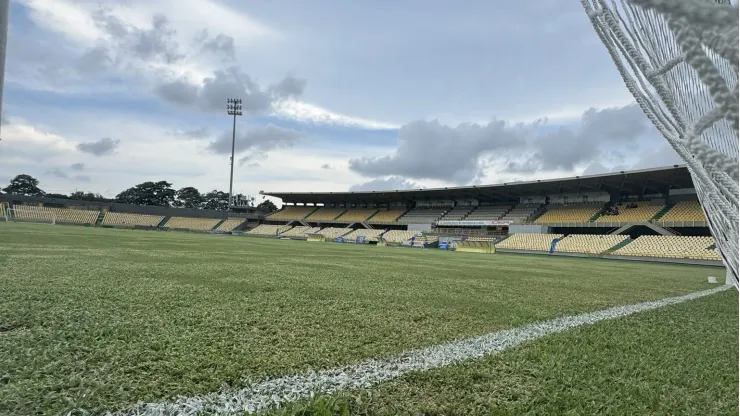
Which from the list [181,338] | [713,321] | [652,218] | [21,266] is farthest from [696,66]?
[652,218]

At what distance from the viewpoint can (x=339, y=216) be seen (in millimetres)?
44812

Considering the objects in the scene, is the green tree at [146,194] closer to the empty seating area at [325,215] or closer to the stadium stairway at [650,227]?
the empty seating area at [325,215]

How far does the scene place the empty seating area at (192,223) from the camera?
47781mm

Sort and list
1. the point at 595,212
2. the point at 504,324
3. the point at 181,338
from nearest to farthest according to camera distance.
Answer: the point at 181,338, the point at 504,324, the point at 595,212

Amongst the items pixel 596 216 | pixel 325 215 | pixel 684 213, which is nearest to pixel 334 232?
pixel 325 215

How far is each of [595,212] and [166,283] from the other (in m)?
29.1

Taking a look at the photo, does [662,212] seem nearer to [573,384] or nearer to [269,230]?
[573,384]

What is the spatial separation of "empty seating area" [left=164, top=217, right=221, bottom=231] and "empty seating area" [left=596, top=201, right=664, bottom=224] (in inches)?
1620

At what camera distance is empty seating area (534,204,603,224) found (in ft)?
91.3

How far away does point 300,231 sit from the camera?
42781 millimetres

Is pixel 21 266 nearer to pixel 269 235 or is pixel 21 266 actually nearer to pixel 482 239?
pixel 482 239

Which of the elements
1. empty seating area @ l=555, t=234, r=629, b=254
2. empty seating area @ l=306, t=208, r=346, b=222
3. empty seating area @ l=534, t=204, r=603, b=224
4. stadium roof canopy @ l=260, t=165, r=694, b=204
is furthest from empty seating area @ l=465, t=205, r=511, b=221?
empty seating area @ l=306, t=208, r=346, b=222

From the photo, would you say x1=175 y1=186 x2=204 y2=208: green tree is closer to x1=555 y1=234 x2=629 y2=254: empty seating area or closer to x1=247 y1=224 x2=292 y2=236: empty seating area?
x1=247 y1=224 x2=292 y2=236: empty seating area

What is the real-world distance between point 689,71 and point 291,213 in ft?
161
